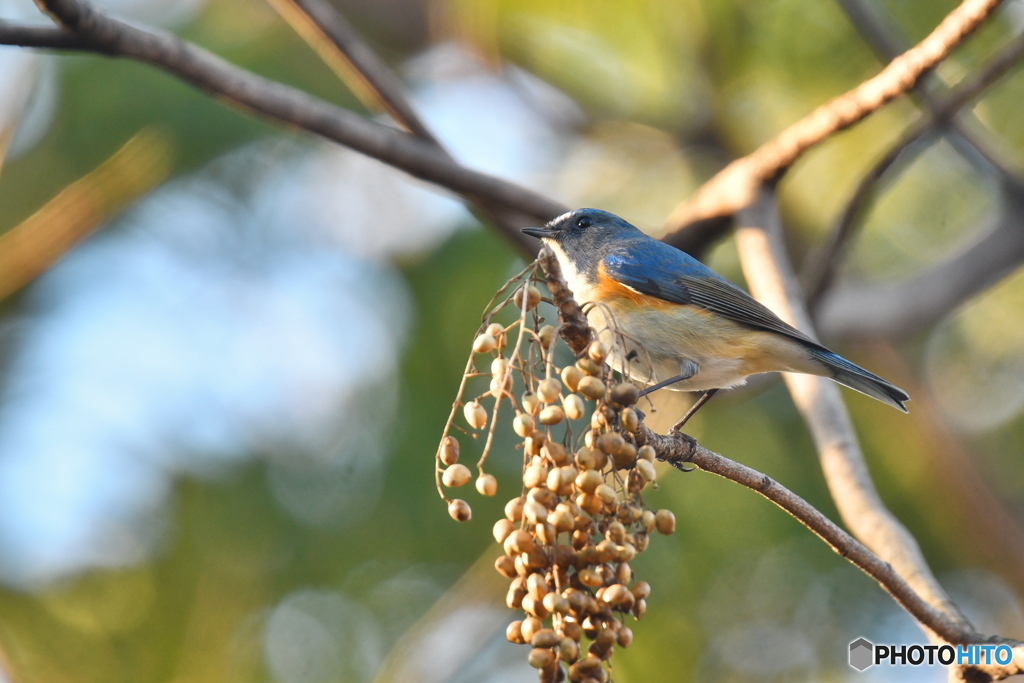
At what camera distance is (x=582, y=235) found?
3703mm

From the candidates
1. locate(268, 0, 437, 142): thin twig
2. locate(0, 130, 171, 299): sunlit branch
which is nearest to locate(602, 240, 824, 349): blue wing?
locate(268, 0, 437, 142): thin twig

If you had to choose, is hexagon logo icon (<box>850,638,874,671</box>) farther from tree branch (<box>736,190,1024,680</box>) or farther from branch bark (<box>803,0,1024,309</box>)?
branch bark (<box>803,0,1024,309</box>)

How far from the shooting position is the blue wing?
3299 millimetres

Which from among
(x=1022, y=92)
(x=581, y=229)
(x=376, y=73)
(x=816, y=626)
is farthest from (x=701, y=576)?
(x=1022, y=92)

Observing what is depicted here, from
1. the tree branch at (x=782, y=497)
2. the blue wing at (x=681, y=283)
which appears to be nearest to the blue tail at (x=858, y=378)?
the blue wing at (x=681, y=283)

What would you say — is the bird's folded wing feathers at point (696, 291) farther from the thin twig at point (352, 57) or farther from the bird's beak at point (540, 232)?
the thin twig at point (352, 57)

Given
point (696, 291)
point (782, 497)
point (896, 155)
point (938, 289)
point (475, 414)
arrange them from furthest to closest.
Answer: point (938, 289), point (696, 291), point (896, 155), point (782, 497), point (475, 414)

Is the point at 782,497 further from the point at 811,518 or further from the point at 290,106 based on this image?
the point at 290,106

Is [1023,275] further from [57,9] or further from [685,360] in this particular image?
[57,9]

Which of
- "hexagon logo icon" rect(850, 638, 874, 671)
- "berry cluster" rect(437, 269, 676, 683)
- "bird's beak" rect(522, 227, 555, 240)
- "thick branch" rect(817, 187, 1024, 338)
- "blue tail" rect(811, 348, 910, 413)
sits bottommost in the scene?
"berry cluster" rect(437, 269, 676, 683)

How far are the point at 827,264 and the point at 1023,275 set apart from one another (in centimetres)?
251

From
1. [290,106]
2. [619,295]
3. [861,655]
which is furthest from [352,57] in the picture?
[861,655]

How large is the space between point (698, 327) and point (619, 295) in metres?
0.31

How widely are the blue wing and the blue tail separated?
4.1 inches
